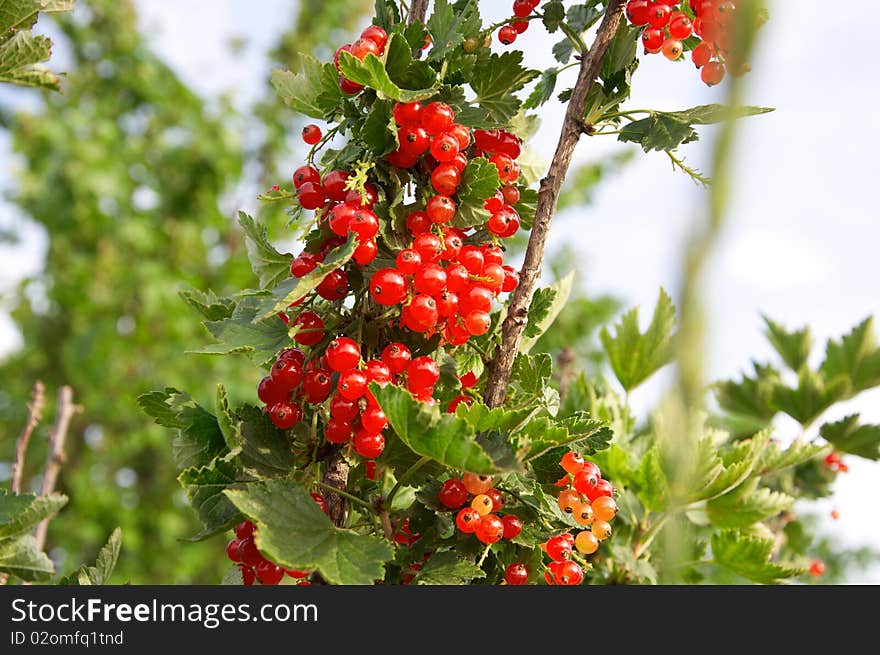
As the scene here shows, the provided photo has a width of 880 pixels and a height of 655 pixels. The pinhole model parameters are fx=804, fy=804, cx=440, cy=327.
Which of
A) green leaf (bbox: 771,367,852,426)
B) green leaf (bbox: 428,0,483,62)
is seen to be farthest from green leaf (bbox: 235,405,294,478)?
green leaf (bbox: 771,367,852,426)

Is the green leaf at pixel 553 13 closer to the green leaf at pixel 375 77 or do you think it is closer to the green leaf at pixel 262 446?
the green leaf at pixel 375 77

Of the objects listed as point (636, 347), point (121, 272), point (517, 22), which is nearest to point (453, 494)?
point (517, 22)

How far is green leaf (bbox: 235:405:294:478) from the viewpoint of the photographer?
63cm

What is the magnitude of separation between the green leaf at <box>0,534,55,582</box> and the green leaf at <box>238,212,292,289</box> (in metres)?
0.35

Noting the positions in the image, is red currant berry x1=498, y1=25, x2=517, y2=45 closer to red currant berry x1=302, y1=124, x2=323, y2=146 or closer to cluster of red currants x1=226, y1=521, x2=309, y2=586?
red currant berry x1=302, y1=124, x2=323, y2=146

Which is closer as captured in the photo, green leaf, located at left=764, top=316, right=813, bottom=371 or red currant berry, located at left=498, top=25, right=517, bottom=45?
red currant berry, located at left=498, top=25, right=517, bottom=45

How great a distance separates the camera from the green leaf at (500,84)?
0.71 metres

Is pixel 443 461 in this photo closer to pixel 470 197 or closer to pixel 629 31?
pixel 470 197

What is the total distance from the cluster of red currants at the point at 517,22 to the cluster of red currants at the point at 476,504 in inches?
16.7

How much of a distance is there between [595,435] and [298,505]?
0.24 m

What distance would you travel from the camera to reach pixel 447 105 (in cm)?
66

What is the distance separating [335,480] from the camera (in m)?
0.67

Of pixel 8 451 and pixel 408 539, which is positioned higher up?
pixel 8 451

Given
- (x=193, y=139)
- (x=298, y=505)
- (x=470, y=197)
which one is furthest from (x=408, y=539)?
(x=193, y=139)
